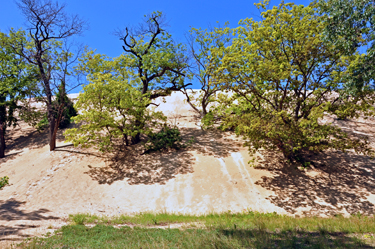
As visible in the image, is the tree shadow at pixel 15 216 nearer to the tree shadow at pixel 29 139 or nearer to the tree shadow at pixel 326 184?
the tree shadow at pixel 29 139

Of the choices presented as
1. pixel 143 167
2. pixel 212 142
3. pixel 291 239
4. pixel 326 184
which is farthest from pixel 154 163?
pixel 291 239

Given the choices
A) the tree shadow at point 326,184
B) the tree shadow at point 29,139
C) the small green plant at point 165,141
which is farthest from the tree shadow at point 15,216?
the tree shadow at point 326,184

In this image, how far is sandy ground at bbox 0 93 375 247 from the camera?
1295 centimetres

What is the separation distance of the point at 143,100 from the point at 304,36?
11388mm

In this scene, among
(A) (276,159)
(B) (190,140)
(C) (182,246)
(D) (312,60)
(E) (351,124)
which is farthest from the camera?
(E) (351,124)

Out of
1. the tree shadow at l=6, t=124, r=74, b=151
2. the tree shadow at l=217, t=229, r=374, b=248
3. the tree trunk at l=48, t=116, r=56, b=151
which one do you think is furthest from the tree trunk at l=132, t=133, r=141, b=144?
the tree shadow at l=217, t=229, r=374, b=248

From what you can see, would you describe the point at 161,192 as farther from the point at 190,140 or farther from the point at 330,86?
the point at 330,86

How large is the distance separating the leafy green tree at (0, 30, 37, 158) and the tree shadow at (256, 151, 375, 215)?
72.0 ft

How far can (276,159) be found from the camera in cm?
1752

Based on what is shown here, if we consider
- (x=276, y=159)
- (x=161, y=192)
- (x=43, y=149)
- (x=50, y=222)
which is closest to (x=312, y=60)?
(x=276, y=159)

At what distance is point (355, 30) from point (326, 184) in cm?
867

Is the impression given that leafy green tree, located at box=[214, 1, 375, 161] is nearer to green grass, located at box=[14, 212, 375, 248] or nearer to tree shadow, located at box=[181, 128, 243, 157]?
tree shadow, located at box=[181, 128, 243, 157]

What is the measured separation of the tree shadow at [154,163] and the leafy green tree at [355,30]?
1012 cm

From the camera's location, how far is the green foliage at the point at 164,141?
19.6 meters
